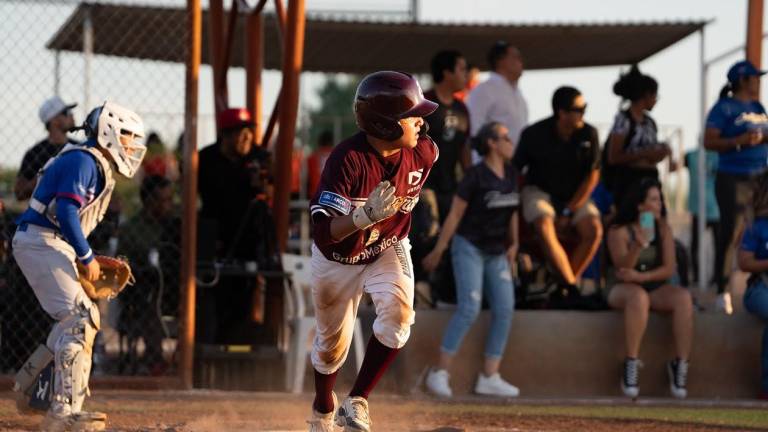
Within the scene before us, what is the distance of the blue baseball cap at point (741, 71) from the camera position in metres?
11.7

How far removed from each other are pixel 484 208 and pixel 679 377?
213 cm

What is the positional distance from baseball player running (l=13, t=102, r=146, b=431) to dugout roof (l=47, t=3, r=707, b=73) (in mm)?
3865

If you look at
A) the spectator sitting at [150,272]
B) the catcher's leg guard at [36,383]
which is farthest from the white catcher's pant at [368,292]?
the spectator sitting at [150,272]

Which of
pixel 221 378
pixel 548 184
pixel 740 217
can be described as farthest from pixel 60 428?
pixel 740 217

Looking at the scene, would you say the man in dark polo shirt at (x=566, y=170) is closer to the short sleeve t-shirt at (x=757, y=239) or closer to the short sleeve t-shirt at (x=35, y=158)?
the short sleeve t-shirt at (x=757, y=239)

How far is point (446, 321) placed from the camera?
36.6 feet

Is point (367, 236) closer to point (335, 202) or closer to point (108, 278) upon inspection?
point (335, 202)

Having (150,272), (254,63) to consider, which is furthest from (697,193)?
(150,272)

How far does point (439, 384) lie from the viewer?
10703 millimetres

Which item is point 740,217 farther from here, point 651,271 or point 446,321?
point 446,321

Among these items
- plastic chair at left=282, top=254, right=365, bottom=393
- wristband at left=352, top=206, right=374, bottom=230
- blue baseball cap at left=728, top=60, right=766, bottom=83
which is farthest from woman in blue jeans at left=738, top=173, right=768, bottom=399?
wristband at left=352, top=206, right=374, bottom=230

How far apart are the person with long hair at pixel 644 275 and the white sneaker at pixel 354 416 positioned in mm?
4047

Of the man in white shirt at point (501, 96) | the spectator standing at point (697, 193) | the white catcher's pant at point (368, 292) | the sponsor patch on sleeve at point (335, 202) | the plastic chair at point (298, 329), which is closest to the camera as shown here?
the sponsor patch on sleeve at point (335, 202)

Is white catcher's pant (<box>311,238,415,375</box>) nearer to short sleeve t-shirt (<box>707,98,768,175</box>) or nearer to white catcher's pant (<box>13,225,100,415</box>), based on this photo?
white catcher's pant (<box>13,225,100,415</box>)
